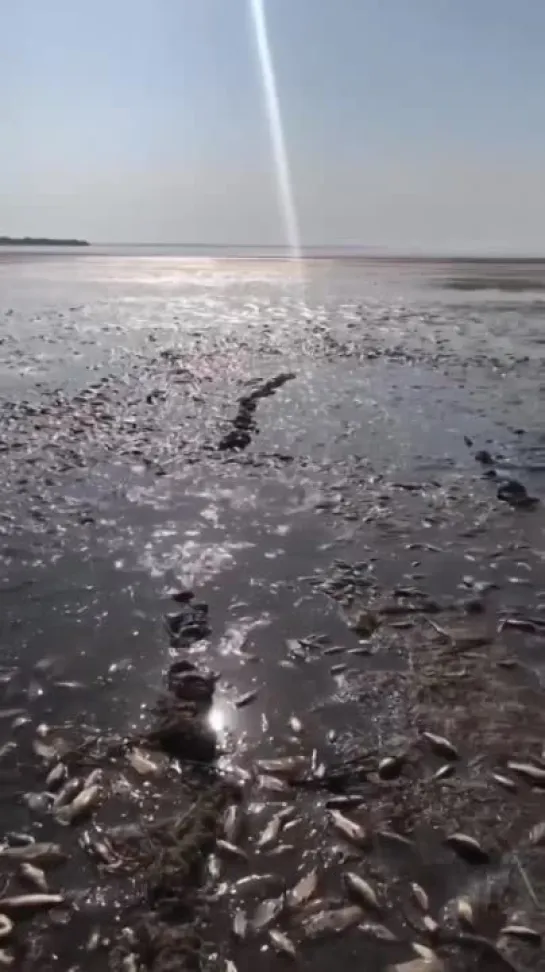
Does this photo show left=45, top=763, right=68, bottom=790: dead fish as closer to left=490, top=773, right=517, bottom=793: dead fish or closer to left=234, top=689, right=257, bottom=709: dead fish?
left=234, top=689, right=257, bottom=709: dead fish

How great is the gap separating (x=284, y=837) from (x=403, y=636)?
301 cm

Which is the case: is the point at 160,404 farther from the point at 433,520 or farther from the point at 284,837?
the point at 284,837

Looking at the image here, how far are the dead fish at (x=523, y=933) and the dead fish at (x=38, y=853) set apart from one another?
2647 millimetres

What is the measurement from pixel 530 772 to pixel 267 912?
2301 mm

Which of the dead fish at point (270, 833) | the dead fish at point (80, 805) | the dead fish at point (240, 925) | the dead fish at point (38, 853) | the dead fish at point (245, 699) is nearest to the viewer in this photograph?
the dead fish at point (240, 925)

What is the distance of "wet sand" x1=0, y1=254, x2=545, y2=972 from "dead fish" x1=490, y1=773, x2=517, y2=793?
0.05 meters

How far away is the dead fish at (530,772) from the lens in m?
5.71

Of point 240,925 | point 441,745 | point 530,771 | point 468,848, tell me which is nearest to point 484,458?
point 441,745

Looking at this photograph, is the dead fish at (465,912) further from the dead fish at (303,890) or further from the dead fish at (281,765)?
the dead fish at (281,765)

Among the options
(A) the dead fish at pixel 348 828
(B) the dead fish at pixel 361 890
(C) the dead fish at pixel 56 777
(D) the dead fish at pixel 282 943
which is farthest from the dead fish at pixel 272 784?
(C) the dead fish at pixel 56 777

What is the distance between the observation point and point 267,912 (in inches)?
179

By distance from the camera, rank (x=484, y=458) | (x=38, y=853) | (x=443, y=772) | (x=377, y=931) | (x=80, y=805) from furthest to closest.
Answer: (x=484, y=458), (x=443, y=772), (x=80, y=805), (x=38, y=853), (x=377, y=931)

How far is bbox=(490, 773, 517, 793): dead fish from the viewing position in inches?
222

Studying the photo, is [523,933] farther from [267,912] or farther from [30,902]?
[30,902]
